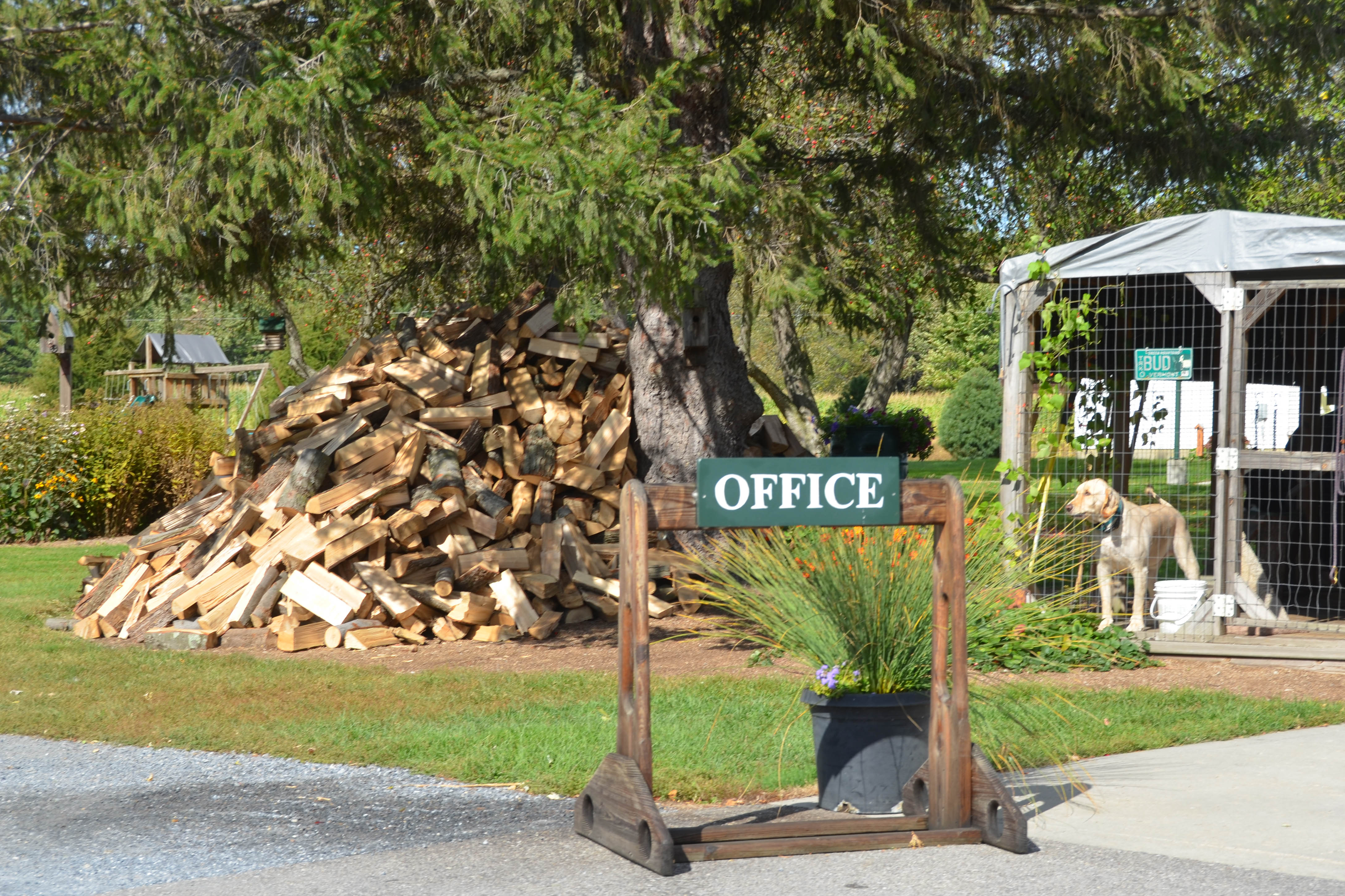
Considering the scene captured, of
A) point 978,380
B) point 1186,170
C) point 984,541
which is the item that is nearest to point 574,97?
point 984,541

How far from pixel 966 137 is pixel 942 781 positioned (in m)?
7.27

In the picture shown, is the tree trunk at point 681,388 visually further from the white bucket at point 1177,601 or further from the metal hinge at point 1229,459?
the metal hinge at point 1229,459

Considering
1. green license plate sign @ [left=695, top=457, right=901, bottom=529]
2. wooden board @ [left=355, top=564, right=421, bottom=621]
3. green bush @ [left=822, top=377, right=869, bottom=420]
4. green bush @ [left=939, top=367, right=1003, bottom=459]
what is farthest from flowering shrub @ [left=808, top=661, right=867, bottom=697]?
green bush @ [left=939, top=367, right=1003, bottom=459]

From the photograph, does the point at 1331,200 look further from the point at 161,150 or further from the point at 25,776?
the point at 25,776

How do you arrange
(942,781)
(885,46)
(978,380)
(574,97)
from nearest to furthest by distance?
(942,781) → (574,97) → (885,46) → (978,380)

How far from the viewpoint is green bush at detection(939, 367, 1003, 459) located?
101 feet

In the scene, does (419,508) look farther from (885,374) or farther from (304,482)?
(885,374)

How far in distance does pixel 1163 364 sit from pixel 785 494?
16.1 ft

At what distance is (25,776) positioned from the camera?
19.2 ft

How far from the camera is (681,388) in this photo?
10.5 metres

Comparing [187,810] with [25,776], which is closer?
[187,810]

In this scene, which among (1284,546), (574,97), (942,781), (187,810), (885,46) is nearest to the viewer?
(942,781)

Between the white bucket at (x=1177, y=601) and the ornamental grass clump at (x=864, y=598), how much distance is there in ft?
8.54

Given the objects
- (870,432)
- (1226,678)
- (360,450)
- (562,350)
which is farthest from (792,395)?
(1226,678)
